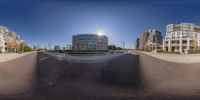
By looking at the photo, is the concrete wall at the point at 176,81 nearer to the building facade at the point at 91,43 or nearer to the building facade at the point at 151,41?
the building facade at the point at 151,41

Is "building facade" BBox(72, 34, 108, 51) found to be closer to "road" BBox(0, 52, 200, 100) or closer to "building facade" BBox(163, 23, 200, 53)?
"building facade" BBox(163, 23, 200, 53)

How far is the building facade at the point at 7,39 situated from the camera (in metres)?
3.00

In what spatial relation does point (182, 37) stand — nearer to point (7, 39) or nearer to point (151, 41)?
point (151, 41)

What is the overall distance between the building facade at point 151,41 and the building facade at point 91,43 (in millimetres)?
561

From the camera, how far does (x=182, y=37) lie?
9.11 ft

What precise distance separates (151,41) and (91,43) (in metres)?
0.90

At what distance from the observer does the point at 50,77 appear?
3963 millimetres

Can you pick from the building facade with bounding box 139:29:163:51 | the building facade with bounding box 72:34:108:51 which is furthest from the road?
the building facade with bounding box 72:34:108:51

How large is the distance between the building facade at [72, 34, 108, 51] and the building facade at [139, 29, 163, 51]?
561 mm

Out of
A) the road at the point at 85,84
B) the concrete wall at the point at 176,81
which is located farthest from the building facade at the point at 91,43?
the concrete wall at the point at 176,81

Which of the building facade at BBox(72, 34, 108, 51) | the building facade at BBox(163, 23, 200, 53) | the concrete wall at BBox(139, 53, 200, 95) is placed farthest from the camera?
the concrete wall at BBox(139, 53, 200, 95)

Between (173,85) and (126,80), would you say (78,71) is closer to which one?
(126,80)

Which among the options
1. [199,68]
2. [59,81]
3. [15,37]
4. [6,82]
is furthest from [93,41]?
[199,68]

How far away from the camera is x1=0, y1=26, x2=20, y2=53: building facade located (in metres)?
3.00
